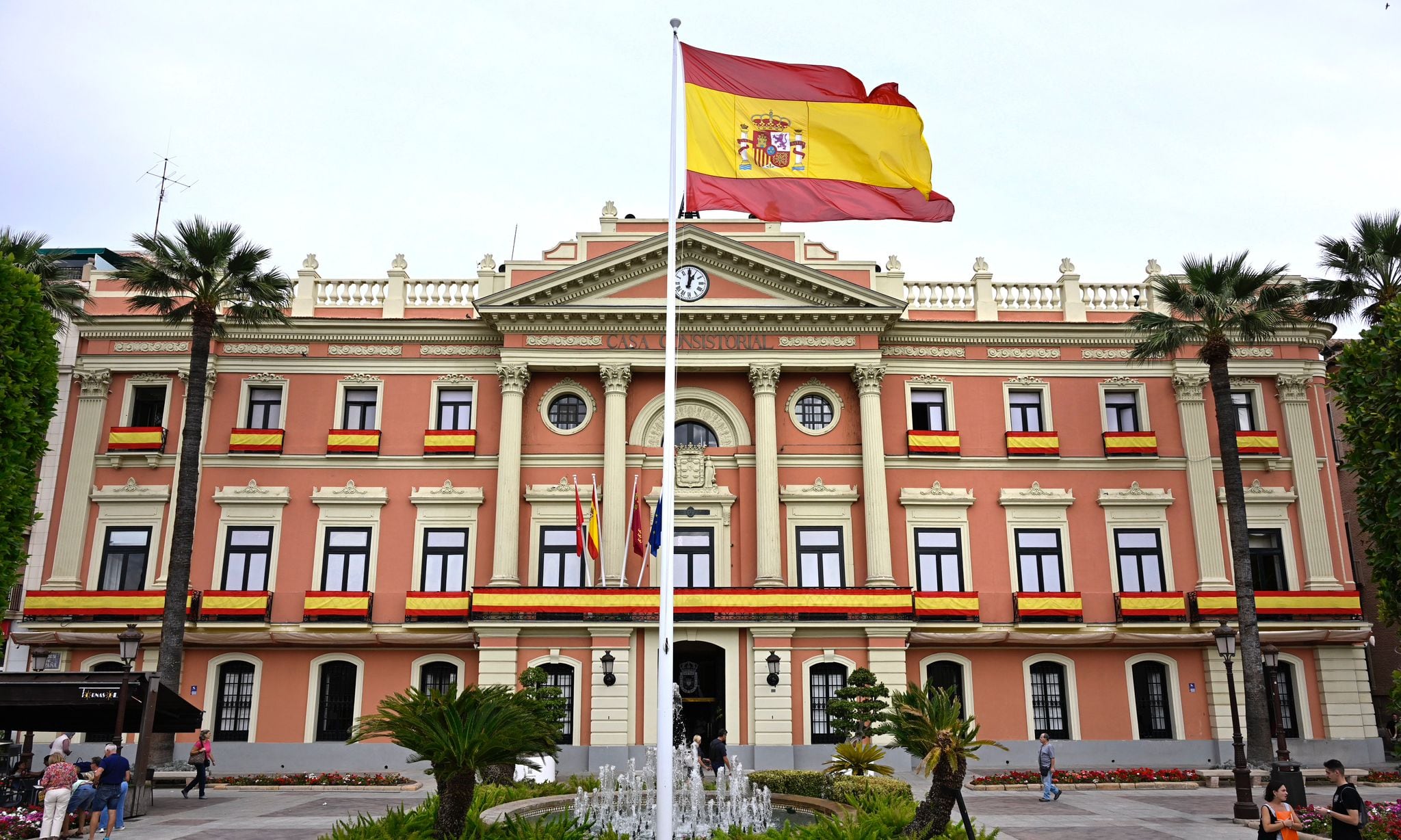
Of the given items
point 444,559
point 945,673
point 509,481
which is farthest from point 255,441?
point 945,673

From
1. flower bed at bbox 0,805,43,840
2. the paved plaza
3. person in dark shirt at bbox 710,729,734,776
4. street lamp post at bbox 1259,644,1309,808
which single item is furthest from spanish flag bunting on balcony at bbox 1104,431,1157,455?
flower bed at bbox 0,805,43,840

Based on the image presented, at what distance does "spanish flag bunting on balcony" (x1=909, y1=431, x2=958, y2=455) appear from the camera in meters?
37.1

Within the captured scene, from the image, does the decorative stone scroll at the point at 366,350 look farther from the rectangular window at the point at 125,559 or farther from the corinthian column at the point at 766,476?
the corinthian column at the point at 766,476

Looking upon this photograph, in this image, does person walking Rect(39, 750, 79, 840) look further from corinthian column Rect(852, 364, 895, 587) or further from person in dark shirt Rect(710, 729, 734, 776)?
corinthian column Rect(852, 364, 895, 587)

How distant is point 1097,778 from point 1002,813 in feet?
25.5

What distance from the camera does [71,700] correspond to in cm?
2267

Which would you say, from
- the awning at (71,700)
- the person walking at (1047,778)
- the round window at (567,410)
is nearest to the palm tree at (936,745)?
the person walking at (1047,778)

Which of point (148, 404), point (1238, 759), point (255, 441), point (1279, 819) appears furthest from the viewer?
point (148, 404)

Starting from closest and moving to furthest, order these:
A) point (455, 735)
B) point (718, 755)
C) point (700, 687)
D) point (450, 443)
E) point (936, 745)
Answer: point (455, 735) → point (936, 745) → point (718, 755) → point (700, 687) → point (450, 443)

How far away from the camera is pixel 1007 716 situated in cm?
3512

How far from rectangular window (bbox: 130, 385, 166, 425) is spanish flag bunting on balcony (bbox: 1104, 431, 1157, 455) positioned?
112 feet

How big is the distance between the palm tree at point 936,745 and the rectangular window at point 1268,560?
26.5m

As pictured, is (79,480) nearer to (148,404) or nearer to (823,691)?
(148,404)

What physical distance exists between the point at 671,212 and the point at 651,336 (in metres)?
21.4
